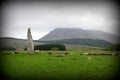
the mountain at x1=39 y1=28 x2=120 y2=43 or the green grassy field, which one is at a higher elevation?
the mountain at x1=39 y1=28 x2=120 y2=43

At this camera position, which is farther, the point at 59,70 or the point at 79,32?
the point at 79,32

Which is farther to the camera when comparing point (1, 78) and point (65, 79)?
point (65, 79)

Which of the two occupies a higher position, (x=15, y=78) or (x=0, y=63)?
(x=0, y=63)

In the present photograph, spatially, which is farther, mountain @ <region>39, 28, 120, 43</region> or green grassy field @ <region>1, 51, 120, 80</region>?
mountain @ <region>39, 28, 120, 43</region>

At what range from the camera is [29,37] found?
57.8 ft

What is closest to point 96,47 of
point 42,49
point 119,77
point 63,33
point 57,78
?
point 42,49

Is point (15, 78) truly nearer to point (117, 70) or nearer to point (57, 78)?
point (57, 78)

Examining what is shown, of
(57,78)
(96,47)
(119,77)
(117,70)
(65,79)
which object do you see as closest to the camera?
(117,70)

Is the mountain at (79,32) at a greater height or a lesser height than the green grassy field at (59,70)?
greater

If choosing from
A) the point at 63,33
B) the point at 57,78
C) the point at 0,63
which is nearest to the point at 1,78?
the point at 0,63

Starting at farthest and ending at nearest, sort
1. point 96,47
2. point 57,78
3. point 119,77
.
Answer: point 96,47 < point 57,78 < point 119,77

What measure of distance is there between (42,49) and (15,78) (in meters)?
12.1

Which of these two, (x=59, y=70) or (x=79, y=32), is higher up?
(x=79, y=32)

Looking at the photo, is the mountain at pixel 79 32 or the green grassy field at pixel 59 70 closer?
the green grassy field at pixel 59 70
